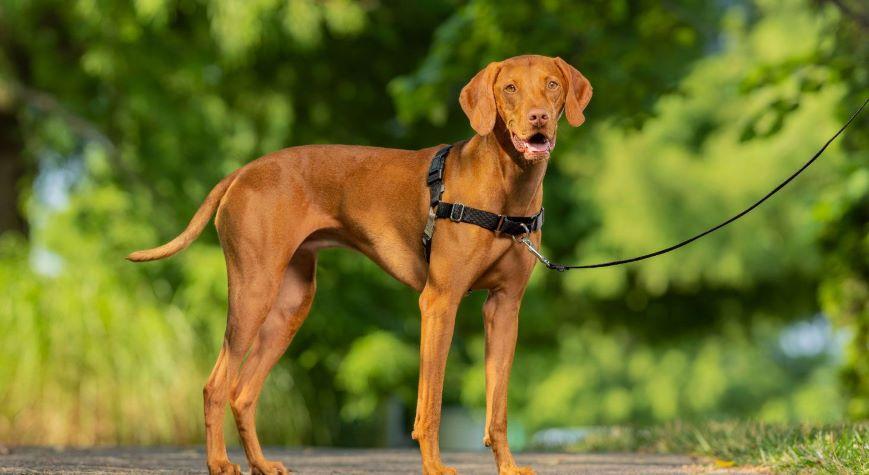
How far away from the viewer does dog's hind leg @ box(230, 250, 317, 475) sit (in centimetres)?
547

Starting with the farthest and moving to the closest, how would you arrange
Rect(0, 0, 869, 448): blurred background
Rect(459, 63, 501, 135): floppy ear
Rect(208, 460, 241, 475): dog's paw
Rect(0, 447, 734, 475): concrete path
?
Rect(0, 0, 869, 448): blurred background, Rect(0, 447, 734, 475): concrete path, Rect(208, 460, 241, 475): dog's paw, Rect(459, 63, 501, 135): floppy ear

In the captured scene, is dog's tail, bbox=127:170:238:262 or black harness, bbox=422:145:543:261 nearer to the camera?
black harness, bbox=422:145:543:261

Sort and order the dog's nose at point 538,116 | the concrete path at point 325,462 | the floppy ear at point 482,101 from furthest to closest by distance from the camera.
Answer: the concrete path at point 325,462, the floppy ear at point 482,101, the dog's nose at point 538,116

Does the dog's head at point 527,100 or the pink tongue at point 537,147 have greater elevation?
the dog's head at point 527,100

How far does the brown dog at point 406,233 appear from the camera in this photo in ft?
16.1

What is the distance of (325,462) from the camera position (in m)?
6.72

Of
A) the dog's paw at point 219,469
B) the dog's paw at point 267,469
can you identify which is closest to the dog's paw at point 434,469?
the dog's paw at point 267,469

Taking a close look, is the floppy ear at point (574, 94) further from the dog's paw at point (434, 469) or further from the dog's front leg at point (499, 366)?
the dog's paw at point (434, 469)

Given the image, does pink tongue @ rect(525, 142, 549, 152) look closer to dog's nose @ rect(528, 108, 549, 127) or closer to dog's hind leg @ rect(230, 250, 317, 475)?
dog's nose @ rect(528, 108, 549, 127)

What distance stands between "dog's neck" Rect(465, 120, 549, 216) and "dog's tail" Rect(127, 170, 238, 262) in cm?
127

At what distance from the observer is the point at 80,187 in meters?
14.2

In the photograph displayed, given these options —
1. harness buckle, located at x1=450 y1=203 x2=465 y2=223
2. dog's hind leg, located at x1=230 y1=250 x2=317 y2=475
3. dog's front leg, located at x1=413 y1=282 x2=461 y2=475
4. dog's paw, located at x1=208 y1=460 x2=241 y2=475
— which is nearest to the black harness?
harness buckle, located at x1=450 y1=203 x2=465 y2=223

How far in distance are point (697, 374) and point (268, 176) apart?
55.2 ft

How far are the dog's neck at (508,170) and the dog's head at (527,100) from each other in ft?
0.27
